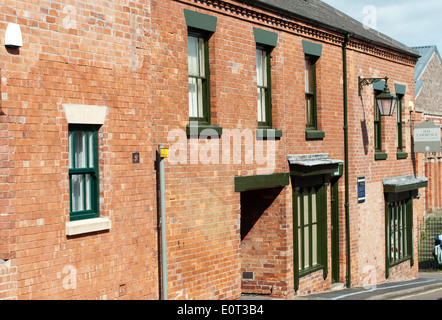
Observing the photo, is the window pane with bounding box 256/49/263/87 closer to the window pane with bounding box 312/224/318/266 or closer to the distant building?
the window pane with bounding box 312/224/318/266

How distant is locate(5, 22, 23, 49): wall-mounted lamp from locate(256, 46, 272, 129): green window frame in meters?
6.34

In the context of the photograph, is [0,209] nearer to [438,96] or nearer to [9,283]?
[9,283]

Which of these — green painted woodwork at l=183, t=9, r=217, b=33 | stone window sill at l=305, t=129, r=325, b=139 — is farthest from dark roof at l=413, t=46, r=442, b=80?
green painted woodwork at l=183, t=9, r=217, b=33

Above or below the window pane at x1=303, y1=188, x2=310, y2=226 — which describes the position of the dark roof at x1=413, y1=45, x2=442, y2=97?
above

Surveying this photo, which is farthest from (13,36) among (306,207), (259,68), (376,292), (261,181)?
(376,292)

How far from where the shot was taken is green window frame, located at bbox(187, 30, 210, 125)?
1153cm

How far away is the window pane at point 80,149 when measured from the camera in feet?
29.8

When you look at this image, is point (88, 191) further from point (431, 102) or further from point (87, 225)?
point (431, 102)

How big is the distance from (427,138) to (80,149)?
13854 mm

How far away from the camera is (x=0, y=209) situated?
7.83m

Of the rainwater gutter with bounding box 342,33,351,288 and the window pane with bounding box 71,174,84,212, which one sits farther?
the rainwater gutter with bounding box 342,33,351,288

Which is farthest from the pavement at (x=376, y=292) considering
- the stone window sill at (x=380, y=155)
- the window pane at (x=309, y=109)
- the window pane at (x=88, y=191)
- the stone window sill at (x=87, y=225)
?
the window pane at (x=88, y=191)

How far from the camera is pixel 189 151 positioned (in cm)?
1111

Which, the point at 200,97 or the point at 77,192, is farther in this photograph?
the point at 200,97
